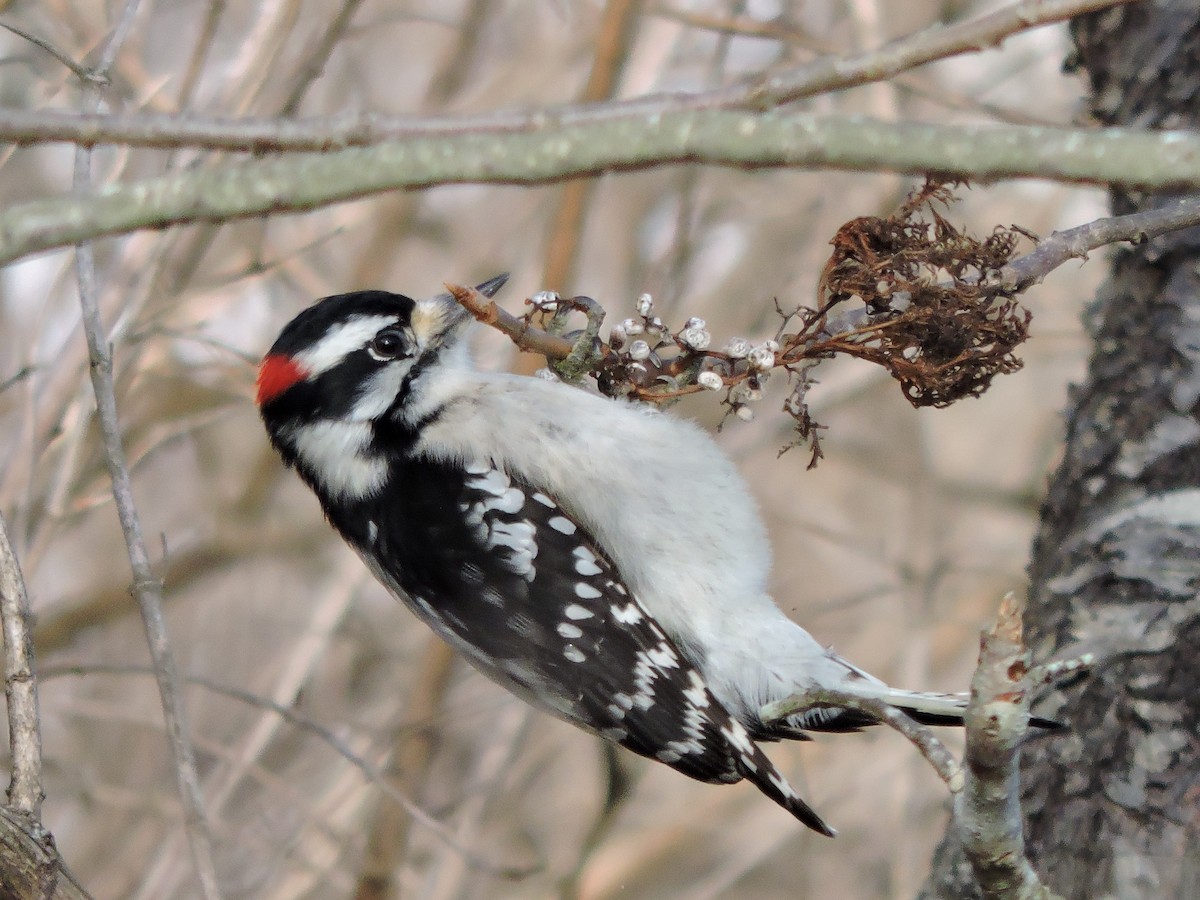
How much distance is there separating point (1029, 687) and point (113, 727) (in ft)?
21.1

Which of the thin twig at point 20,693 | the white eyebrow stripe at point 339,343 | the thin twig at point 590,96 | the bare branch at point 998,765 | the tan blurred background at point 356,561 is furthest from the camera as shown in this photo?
the tan blurred background at point 356,561

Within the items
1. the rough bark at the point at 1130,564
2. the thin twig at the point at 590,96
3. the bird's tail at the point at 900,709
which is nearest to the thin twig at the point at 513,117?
the bird's tail at the point at 900,709

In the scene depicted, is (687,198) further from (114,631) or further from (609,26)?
(114,631)

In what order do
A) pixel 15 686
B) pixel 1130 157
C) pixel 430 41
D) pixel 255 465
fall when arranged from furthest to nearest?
pixel 430 41 → pixel 255 465 → pixel 15 686 → pixel 1130 157

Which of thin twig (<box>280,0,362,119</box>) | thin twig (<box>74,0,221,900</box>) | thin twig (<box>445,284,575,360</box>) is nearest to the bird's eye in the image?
thin twig (<box>445,284,575,360</box>)

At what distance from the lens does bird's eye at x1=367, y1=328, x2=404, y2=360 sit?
3711 millimetres

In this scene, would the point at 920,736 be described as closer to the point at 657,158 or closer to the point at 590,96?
the point at 657,158

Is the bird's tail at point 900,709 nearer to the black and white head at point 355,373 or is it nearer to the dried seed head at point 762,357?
the dried seed head at point 762,357

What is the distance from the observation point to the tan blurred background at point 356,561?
5.42 meters

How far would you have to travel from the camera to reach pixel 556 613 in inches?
141

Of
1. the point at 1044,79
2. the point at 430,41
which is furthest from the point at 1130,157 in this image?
the point at 430,41

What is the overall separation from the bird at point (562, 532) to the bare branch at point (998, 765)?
3.95ft

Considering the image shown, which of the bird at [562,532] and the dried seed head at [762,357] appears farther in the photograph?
the bird at [562,532]

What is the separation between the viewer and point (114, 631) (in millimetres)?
7270
